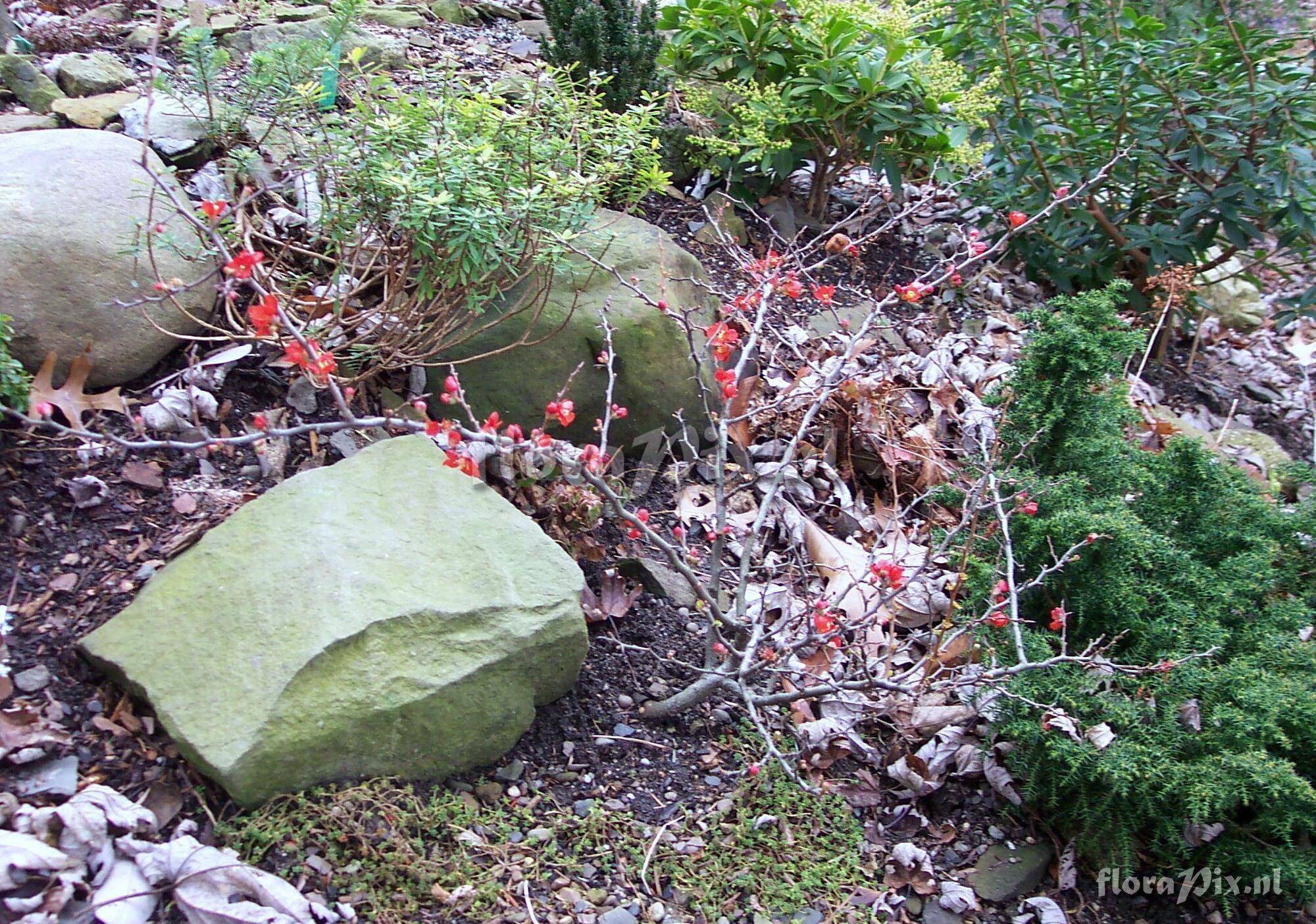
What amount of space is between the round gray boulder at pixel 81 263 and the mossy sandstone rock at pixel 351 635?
2.59 feet

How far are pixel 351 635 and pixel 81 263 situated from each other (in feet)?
4.91

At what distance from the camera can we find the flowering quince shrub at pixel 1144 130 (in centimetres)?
411

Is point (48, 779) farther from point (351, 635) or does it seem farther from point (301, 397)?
point (301, 397)

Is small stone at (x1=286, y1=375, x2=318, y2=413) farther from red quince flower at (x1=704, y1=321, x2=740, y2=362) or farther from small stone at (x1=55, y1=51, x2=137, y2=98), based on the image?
small stone at (x1=55, y1=51, x2=137, y2=98)

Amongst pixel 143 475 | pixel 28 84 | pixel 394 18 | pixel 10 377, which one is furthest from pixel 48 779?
pixel 394 18

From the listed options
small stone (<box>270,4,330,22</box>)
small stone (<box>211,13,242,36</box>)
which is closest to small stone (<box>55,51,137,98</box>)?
small stone (<box>211,13,242,36</box>)

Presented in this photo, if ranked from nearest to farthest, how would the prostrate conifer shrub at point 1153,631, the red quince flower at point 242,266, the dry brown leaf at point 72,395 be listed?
the red quince flower at point 242,266 → the prostrate conifer shrub at point 1153,631 → the dry brown leaf at point 72,395

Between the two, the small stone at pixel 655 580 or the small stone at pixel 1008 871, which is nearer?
the small stone at pixel 1008 871

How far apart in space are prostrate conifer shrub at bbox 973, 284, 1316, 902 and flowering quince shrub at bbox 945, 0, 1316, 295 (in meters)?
1.57

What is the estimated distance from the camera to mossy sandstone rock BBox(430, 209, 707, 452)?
3.30 m

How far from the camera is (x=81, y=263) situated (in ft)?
9.21

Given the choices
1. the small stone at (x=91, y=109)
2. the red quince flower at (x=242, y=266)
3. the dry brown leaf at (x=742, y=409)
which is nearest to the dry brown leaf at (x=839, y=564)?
the dry brown leaf at (x=742, y=409)

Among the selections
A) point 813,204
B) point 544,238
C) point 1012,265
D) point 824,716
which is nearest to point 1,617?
point 544,238

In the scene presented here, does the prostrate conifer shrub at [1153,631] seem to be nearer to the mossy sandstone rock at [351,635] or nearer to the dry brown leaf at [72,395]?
the mossy sandstone rock at [351,635]
